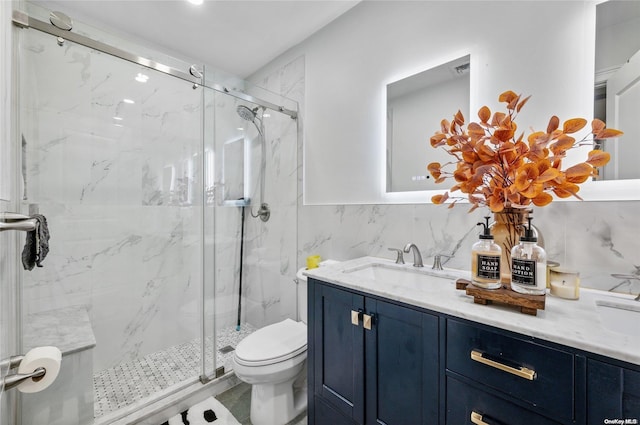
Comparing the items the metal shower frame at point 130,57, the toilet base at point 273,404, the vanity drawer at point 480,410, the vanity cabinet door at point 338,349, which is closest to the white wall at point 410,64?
the metal shower frame at point 130,57

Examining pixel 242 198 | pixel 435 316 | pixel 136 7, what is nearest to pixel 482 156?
pixel 435 316

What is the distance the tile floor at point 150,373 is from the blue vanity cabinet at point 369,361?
3.47 ft

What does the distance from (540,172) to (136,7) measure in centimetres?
255

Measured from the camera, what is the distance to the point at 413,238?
1.57 meters

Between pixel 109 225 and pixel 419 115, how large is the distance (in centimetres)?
230

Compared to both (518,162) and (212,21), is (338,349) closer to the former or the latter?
(518,162)

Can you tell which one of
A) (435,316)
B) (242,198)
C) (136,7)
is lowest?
(435,316)

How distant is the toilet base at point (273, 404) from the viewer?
1.51m

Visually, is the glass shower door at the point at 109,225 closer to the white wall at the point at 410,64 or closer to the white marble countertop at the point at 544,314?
the white wall at the point at 410,64

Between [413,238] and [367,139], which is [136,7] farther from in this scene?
[413,238]

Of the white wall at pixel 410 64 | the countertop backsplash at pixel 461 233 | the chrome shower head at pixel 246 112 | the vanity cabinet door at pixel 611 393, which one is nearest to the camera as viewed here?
the vanity cabinet door at pixel 611 393

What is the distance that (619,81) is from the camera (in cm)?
105

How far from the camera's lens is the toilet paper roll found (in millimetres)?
802

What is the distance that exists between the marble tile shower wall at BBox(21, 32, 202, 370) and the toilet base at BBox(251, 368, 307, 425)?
0.86 m
